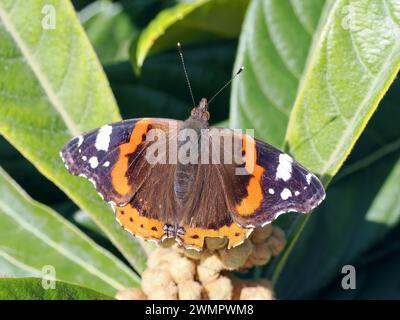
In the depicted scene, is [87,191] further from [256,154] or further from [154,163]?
[256,154]

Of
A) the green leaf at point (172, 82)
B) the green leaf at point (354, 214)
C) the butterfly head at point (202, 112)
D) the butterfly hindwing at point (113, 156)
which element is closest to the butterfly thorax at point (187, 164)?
the butterfly head at point (202, 112)

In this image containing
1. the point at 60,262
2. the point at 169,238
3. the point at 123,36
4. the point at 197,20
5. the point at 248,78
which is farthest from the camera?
the point at 123,36

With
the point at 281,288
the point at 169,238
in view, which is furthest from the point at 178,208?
the point at 281,288

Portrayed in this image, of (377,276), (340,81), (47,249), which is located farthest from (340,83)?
(47,249)

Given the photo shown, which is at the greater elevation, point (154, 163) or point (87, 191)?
point (154, 163)

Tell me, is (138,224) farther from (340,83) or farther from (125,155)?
(340,83)

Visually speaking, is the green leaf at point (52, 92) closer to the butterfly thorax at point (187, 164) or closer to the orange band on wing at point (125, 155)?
the orange band on wing at point (125, 155)
